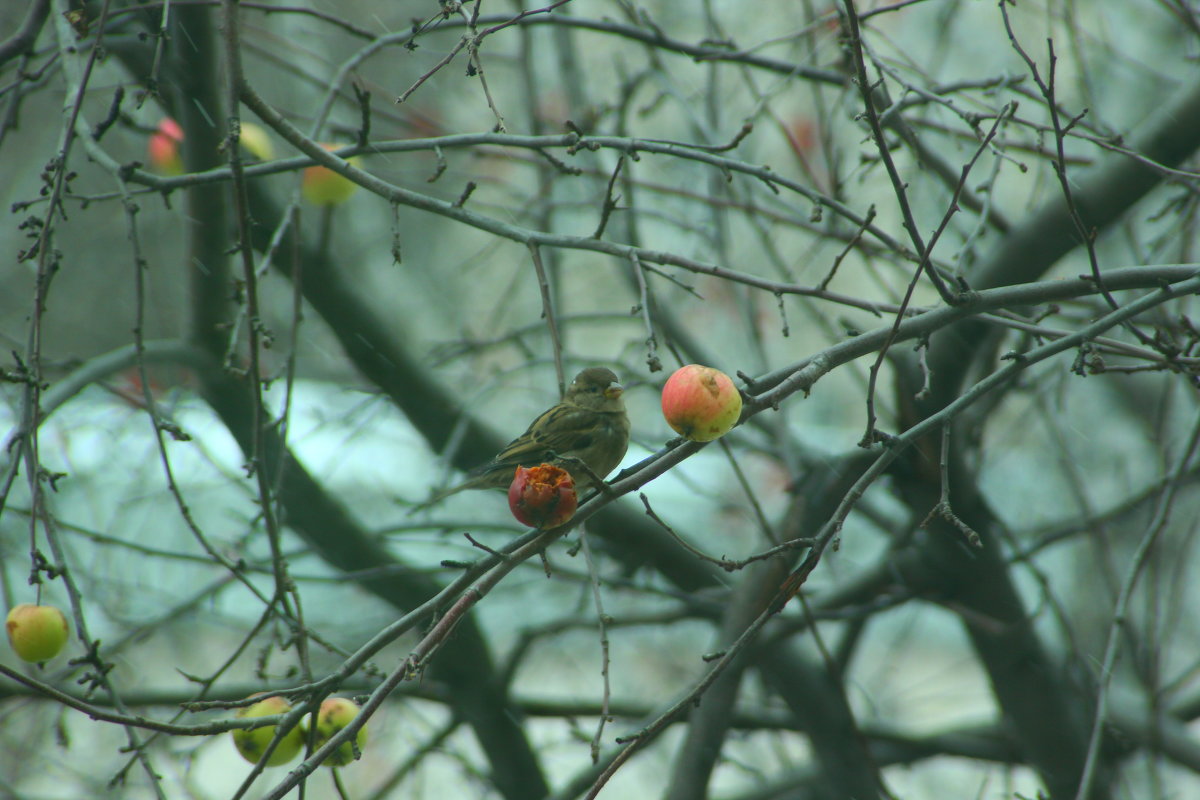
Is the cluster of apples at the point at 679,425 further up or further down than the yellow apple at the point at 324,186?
further down

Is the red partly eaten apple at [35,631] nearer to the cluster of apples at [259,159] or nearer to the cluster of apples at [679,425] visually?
the cluster of apples at [679,425]

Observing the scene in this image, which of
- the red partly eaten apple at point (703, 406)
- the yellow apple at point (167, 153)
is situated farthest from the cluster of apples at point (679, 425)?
the yellow apple at point (167, 153)

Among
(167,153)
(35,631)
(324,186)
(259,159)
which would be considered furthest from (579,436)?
(35,631)

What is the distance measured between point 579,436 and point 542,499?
1.93 m

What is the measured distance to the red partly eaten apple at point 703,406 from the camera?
190cm

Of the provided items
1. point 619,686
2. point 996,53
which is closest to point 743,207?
point 619,686

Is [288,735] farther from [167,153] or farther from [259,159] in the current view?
[167,153]

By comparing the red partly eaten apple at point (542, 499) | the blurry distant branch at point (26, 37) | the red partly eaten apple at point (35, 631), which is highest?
the blurry distant branch at point (26, 37)

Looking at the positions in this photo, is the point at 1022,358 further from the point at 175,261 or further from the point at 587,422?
the point at 175,261

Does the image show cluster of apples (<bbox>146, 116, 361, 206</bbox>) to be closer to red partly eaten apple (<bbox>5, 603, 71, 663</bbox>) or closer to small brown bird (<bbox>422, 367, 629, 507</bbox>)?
small brown bird (<bbox>422, 367, 629, 507</bbox>)

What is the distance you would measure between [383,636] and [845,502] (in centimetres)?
81

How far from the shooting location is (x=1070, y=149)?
5.12 meters

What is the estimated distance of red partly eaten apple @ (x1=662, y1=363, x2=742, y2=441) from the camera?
74.7 inches

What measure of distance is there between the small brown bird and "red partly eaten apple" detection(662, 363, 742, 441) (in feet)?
5.84
